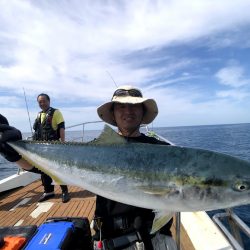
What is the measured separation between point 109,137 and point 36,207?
5839 mm

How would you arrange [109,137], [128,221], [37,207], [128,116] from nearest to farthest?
1. [109,137]
2. [128,221]
3. [128,116]
4. [37,207]

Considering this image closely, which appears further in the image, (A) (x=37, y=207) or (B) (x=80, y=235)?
(A) (x=37, y=207)

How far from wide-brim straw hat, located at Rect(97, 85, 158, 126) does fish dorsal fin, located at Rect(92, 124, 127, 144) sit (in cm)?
64

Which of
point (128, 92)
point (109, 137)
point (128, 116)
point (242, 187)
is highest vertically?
point (128, 92)

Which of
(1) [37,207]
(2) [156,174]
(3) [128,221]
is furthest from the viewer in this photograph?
(1) [37,207]

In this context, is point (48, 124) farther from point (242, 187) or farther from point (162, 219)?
point (242, 187)

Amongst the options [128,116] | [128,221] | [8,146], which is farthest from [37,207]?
[128,116]

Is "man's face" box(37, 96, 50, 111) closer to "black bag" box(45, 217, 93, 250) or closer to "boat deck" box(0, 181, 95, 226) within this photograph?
"boat deck" box(0, 181, 95, 226)

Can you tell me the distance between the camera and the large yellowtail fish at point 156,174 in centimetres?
222

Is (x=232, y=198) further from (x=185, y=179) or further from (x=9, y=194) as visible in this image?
(x=9, y=194)

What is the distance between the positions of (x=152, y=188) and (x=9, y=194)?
8150 mm

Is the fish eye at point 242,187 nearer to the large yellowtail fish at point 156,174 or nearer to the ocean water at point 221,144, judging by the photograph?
the large yellowtail fish at point 156,174

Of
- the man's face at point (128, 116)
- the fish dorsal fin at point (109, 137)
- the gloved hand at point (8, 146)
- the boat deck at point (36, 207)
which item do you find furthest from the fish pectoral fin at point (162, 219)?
the boat deck at point (36, 207)

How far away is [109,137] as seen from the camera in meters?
2.73
